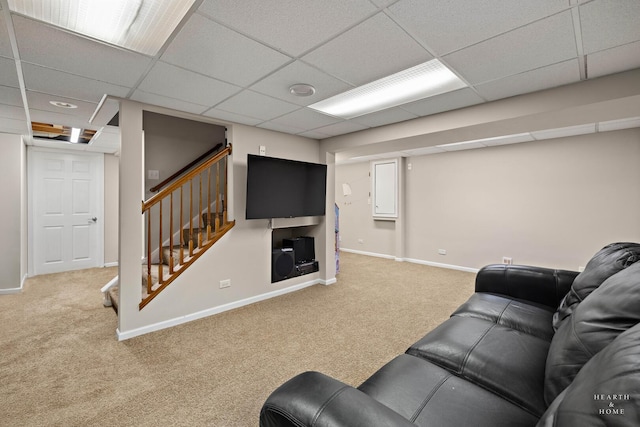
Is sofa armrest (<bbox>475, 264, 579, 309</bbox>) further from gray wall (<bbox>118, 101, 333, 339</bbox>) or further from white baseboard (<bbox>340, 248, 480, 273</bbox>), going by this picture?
white baseboard (<bbox>340, 248, 480, 273</bbox>)

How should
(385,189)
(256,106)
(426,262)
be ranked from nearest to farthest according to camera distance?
1. (256,106)
2. (426,262)
3. (385,189)

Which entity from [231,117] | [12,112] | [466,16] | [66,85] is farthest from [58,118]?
[466,16]

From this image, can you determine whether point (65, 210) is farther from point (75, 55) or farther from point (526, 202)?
point (526, 202)

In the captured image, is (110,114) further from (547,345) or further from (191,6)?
(547,345)

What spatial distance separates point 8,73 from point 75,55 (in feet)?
2.48

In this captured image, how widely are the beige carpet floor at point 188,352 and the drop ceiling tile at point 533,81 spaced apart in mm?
2360

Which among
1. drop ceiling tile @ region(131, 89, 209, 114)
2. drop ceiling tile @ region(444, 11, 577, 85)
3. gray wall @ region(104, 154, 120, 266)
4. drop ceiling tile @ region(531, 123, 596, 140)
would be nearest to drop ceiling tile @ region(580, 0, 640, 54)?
drop ceiling tile @ region(444, 11, 577, 85)

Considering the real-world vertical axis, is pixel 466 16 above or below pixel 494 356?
above

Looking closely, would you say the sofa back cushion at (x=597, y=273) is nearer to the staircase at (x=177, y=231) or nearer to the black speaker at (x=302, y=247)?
the staircase at (x=177, y=231)

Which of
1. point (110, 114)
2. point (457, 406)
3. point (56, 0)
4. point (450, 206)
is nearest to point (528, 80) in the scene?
point (457, 406)

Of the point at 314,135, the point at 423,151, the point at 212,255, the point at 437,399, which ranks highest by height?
the point at 423,151

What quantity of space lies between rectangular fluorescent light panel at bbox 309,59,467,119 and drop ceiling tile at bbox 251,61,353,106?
0.51 ft

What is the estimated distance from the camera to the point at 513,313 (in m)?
1.88

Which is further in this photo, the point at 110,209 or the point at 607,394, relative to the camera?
the point at 110,209
